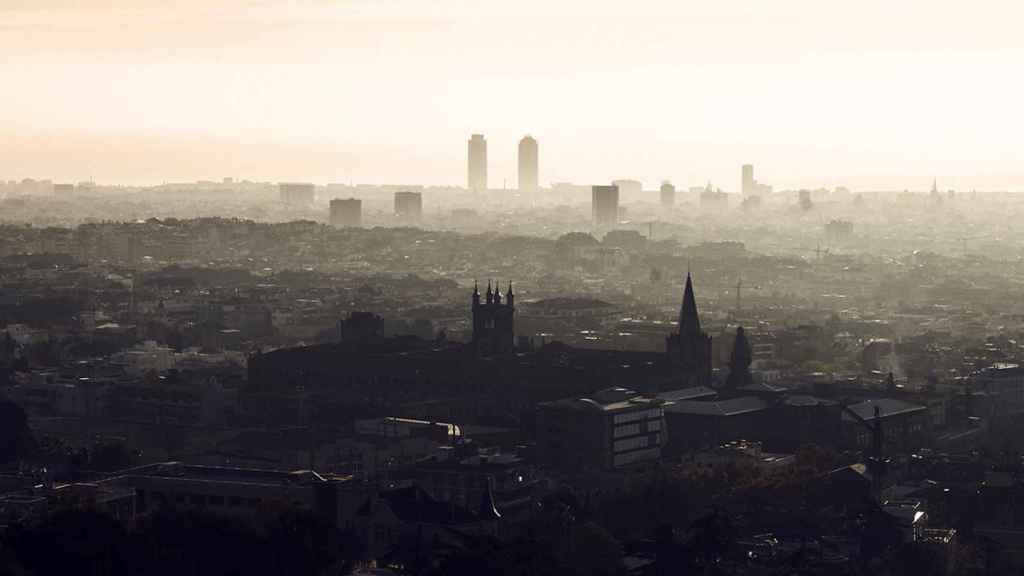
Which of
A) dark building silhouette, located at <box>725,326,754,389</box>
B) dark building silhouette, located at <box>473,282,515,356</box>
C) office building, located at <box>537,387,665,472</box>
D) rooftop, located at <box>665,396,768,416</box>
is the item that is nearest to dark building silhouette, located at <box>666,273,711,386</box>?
dark building silhouette, located at <box>725,326,754,389</box>

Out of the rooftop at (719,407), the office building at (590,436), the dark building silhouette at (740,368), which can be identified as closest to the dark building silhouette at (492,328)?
the dark building silhouette at (740,368)

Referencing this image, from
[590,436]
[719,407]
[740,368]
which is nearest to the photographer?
[590,436]

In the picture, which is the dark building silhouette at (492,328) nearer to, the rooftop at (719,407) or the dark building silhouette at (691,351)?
the dark building silhouette at (691,351)

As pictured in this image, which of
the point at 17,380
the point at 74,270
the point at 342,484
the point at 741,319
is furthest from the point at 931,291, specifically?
the point at 342,484

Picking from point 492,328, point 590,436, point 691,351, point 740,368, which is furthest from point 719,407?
point 492,328

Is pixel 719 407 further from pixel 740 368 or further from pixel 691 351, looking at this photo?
pixel 691 351

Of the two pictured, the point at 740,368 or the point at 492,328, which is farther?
the point at 492,328

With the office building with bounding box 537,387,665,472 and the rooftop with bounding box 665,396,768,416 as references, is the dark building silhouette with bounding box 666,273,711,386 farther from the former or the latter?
the office building with bounding box 537,387,665,472
